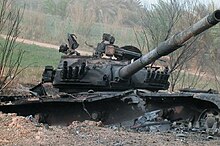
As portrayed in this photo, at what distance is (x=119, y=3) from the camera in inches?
2186

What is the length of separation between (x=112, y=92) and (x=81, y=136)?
2.87 metres

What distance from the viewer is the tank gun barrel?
8398mm

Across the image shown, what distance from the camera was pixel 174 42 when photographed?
9.06 m

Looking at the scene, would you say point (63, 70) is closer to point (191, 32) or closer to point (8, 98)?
point (8, 98)

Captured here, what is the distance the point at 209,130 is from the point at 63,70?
3.40 metres

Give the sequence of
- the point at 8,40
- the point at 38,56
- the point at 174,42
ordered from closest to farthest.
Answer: the point at 174,42, the point at 8,40, the point at 38,56

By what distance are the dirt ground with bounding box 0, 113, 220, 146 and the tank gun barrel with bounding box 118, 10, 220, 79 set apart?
1.58 meters

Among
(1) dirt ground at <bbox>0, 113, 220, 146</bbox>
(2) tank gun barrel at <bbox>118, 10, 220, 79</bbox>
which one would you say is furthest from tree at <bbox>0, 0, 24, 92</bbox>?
(1) dirt ground at <bbox>0, 113, 220, 146</bbox>

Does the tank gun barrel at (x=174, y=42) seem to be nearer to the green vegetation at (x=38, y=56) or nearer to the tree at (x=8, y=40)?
the tree at (x=8, y=40)

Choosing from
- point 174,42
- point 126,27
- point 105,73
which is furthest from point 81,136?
point 126,27

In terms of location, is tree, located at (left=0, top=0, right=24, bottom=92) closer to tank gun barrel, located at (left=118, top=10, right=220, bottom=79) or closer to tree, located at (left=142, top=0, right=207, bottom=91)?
tank gun barrel, located at (left=118, top=10, right=220, bottom=79)

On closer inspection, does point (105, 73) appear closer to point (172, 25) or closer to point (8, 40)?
point (8, 40)

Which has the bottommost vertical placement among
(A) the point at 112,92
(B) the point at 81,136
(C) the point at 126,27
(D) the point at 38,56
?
(B) the point at 81,136

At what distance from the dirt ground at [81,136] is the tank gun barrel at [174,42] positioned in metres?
1.58
